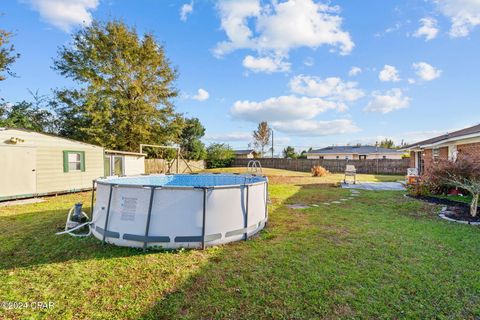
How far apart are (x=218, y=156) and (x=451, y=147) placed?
71.7 ft

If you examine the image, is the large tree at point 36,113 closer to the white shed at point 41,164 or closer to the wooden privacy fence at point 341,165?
the white shed at point 41,164

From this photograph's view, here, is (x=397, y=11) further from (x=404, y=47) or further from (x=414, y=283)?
(x=414, y=283)

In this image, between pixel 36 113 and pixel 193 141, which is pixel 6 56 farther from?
pixel 193 141

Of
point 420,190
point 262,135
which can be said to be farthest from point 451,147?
point 262,135

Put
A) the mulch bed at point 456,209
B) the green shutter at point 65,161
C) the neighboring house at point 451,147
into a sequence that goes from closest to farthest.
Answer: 1. the mulch bed at point 456,209
2. the neighboring house at point 451,147
3. the green shutter at point 65,161

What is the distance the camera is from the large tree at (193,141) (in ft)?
89.1

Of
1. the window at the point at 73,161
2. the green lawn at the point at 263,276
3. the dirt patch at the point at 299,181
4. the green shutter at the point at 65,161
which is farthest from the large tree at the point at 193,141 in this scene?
the green lawn at the point at 263,276

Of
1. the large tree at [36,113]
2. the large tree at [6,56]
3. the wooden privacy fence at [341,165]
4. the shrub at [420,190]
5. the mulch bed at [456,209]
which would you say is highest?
the large tree at [6,56]

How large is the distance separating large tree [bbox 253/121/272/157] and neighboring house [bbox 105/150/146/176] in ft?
88.6

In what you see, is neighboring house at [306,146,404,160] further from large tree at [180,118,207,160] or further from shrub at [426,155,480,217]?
shrub at [426,155,480,217]

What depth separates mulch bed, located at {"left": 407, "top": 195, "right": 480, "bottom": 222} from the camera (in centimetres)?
569

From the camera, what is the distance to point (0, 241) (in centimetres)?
426

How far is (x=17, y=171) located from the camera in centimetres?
829

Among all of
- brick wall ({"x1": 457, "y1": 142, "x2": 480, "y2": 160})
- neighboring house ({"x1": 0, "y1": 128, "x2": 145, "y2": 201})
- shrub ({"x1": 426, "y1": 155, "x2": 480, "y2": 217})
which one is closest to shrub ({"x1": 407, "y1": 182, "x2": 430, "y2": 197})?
shrub ({"x1": 426, "y1": 155, "x2": 480, "y2": 217})
